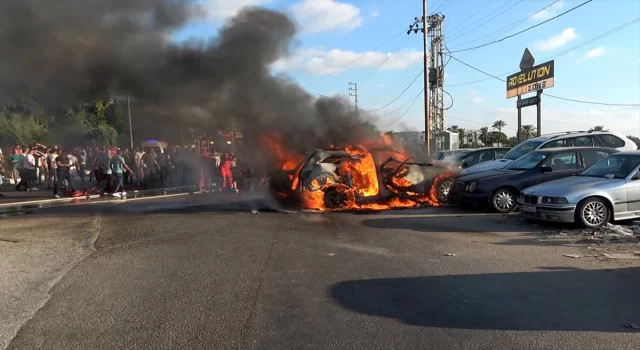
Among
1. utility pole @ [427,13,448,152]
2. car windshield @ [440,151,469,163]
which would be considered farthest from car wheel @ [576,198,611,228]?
utility pole @ [427,13,448,152]

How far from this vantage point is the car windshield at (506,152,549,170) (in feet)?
35.0

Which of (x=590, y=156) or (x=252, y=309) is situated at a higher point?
(x=590, y=156)

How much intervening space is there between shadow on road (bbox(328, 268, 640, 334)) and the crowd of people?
37.6 ft

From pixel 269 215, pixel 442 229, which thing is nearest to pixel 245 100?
pixel 269 215

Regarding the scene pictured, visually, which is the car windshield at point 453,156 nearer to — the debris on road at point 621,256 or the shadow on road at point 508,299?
the debris on road at point 621,256

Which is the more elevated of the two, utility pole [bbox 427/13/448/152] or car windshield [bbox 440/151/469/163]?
utility pole [bbox 427/13/448/152]

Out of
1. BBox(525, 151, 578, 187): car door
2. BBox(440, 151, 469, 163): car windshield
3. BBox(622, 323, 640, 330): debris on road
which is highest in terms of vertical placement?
BBox(440, 151, 469, 163): car windshield

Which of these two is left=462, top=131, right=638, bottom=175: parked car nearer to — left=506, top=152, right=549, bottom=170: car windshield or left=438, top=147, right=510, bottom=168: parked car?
left=506, top=152, right=549, bottom=170: car windshield

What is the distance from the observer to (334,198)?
36.4ft

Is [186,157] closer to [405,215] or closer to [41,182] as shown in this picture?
[41,182]

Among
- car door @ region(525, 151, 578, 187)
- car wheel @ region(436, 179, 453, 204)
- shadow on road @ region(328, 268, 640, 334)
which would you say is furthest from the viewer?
car wheel @ region(436, 179, 453, 204)

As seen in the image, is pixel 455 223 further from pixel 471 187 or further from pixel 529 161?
pixel 529 161

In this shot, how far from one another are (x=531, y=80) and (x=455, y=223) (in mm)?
19315

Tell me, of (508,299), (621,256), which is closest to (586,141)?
(621,256)
